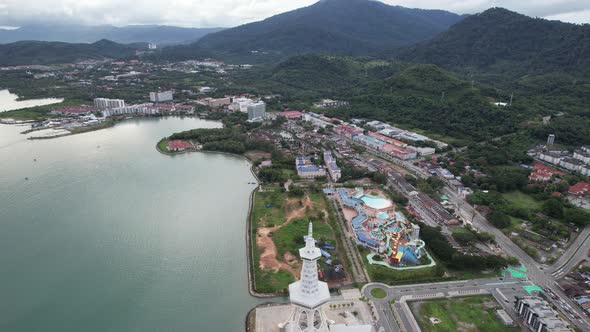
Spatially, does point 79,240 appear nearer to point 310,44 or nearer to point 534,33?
point 534,33

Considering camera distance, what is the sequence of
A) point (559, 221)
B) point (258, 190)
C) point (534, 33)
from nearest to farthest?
point (559, 221)
point (258, 190)
point (534, 33)

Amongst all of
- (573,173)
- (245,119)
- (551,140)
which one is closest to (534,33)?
(551,140)

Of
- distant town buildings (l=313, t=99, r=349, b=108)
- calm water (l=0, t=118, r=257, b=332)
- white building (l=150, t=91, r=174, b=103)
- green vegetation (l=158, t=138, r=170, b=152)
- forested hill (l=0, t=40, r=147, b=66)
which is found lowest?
calm water (l=0, t=118, r=257, b=332)

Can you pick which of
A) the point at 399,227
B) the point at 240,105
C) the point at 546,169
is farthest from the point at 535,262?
the point at 240,105

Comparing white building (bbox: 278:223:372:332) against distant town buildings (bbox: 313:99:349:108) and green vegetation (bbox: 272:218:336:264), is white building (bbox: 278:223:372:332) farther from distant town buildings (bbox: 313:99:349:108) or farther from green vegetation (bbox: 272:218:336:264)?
distant town buildings (bbox: 313:99:349:108)

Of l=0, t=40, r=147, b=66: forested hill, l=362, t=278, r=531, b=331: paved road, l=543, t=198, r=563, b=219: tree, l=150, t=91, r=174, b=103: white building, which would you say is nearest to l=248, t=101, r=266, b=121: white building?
l=150, t=91, r=174, b=103: white building

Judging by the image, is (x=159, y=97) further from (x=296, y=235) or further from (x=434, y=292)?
(x=434, y=292)
